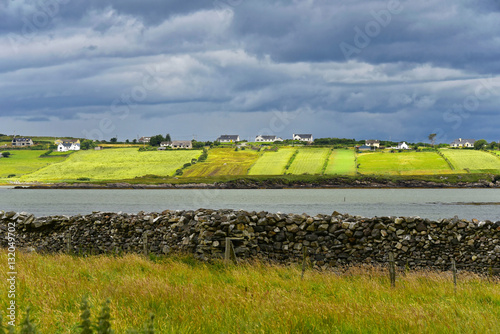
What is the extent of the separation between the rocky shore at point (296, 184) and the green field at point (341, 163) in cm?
627

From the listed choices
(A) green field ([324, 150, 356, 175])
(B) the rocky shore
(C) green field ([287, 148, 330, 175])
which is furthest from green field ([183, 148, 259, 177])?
(A) green field ([324, 150, 356, 175])

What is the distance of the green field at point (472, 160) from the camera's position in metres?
146

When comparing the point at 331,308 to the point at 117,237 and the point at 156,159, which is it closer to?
the point at 117,237

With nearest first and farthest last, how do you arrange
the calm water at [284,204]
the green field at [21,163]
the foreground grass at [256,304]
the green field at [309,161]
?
the foreground grass at [256,304]
the calm water at [284,204]
the green field at [309,161]
the green field at [21,163]

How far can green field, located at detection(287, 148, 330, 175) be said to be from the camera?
493 ft

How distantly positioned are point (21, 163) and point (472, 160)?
548 feet

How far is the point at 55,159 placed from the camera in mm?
189500

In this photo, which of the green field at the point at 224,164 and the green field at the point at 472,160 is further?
the green field at the point at 224,164

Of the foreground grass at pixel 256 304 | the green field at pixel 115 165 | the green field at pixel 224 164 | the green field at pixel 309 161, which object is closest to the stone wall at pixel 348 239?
the foreground grass at pixel 256 304

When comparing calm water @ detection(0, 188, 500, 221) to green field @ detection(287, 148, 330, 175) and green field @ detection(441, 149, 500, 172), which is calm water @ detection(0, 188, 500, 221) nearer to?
green field @ detection(287, 148, 330, 175)

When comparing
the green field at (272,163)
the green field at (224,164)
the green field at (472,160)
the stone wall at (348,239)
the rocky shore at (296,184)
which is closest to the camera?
the stone wall at (348,239)

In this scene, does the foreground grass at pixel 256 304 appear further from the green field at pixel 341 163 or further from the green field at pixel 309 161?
the green field at pixel 309 161

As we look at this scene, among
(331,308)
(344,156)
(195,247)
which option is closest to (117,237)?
(195,247)

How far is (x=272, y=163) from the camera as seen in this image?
160 m
